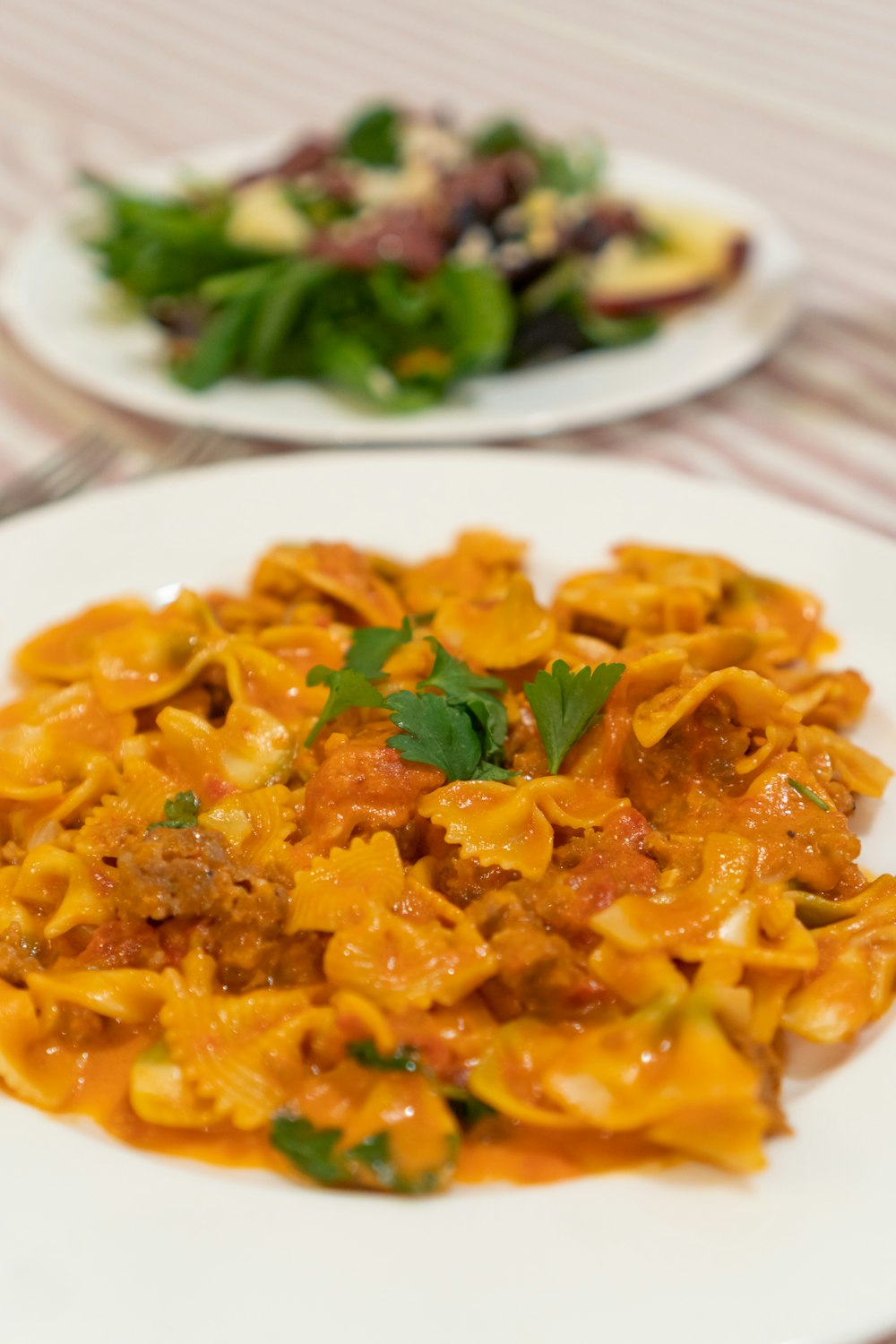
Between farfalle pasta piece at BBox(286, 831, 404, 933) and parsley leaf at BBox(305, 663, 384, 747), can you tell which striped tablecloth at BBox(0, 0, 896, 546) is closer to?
parsley leaf at BBox(305, 663, 384, 747)

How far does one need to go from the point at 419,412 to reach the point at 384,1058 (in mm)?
3932

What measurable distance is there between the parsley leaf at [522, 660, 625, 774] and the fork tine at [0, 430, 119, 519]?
2817 mm

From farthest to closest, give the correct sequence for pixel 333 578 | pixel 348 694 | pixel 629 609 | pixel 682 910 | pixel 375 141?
pixel 375 141, pixel 333 578, pixel 629 609, pixel 348 694, pixel 682 910

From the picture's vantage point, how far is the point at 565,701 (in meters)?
3.51

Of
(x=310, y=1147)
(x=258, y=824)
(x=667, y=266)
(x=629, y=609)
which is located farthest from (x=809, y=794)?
(x=667, y=266)

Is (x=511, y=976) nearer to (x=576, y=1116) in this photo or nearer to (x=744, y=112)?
(x=576, y=1116)

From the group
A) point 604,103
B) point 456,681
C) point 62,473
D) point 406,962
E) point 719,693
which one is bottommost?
point 62,473

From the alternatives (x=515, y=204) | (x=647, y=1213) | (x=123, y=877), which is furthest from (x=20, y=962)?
(x=515, y=204)

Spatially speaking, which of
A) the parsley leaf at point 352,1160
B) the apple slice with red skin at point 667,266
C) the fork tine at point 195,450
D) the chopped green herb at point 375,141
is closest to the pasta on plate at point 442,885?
the parsley leaf at point 352,1160

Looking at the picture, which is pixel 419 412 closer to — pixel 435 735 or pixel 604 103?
pixel 435 735

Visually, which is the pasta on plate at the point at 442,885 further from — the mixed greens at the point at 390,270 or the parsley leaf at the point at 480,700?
the mixed greens at the point at 390,270

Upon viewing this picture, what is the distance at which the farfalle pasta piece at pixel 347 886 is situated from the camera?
310cm

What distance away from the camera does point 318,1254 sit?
2486 mm

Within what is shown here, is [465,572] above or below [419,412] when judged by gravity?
above
